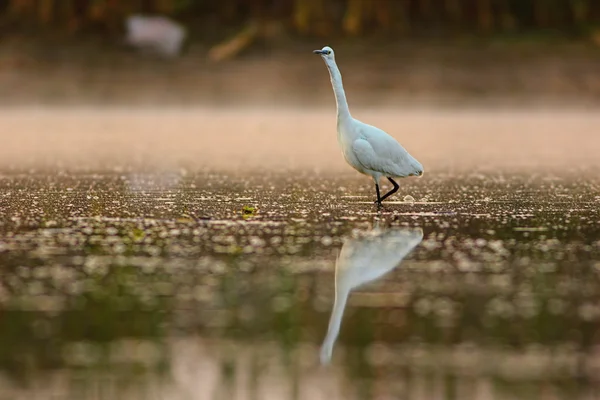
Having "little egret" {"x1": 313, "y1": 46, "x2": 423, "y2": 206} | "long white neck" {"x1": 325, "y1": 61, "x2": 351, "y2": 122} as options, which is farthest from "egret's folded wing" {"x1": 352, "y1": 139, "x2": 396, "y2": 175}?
"long white neck" {"x1": 325, "y1": 61, "x2": 351, "y2": 122}

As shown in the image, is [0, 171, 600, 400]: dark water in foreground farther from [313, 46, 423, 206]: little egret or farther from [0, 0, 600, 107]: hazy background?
[0, 0, 600, 107]: hazy background

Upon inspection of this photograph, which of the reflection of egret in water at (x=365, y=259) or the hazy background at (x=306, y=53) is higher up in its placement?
the hazy background at (x=306, y=53)

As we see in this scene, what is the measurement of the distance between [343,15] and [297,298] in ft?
91.7

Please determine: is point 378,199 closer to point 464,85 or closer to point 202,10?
point 464,85

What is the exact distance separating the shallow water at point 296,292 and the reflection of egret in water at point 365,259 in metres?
0.02

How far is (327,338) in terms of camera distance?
6.52 meters

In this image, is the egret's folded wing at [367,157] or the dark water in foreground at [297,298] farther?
the egret's folded wing at [367,157]

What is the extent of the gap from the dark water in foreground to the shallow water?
0.02m

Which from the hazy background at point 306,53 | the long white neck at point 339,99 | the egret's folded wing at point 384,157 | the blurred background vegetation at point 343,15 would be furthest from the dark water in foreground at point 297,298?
the blurred background vegetation at point 343,15

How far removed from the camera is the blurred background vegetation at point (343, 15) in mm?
33688

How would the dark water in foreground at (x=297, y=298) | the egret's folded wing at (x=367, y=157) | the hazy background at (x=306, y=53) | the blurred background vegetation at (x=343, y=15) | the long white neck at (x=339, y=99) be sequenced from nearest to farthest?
the dark water in foreground at (x=297, y=298) < the egret's folded wing at (x=367, y=157) < the long white neck at (x=339, y=99) < the hazy background at (x=306, y=53) < the blurred background vegetation at (x=343, y=15)

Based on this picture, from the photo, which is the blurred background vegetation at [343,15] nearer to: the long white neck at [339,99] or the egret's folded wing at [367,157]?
the long white neck at [339,99]

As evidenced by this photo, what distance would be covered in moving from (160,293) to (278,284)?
0.73 meters

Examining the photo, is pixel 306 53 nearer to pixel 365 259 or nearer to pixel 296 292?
pixel 365 259
